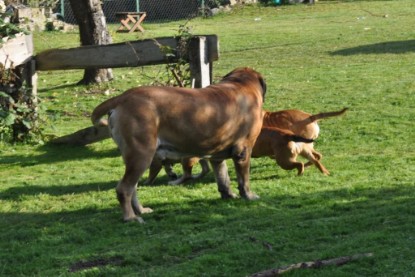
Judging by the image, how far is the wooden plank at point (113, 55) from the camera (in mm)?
12461

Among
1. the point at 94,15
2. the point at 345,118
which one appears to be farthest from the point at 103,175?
the point at 94,15

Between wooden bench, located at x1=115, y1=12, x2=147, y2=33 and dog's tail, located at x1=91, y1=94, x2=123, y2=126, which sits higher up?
dog's tail, located at x1=91, y1=94, x2=123, y2=126

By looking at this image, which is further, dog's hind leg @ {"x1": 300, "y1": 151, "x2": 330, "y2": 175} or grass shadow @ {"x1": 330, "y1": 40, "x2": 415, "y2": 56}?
grass shadow @ {"x1": 330, "y1": 40, "x2": 415, "y2": 56}

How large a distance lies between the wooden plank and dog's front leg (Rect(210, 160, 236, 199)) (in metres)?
2.74

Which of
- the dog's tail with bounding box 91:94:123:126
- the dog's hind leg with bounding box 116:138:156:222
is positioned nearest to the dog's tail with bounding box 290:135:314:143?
the dog's hind leg with bounding box 116:138:156:222

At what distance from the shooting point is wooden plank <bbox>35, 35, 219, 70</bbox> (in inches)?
491

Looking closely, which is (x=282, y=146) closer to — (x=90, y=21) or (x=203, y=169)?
(x=203, y=169)

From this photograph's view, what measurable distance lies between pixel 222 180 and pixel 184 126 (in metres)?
1.14

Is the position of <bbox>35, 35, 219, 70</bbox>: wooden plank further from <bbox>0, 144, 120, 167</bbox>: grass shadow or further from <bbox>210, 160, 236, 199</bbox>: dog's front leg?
<bbox>210, 160, 236, 199</bbox>: dog's front leg

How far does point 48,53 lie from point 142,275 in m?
7.40

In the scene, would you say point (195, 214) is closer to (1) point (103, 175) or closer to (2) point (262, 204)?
(2) point (262, 204)

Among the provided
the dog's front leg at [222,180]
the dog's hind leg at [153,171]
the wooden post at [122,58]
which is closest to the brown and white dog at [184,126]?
the dog's front leg at [222,180]

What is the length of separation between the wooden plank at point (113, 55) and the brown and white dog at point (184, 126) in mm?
2619

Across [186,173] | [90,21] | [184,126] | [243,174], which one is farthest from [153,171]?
[90,21]
